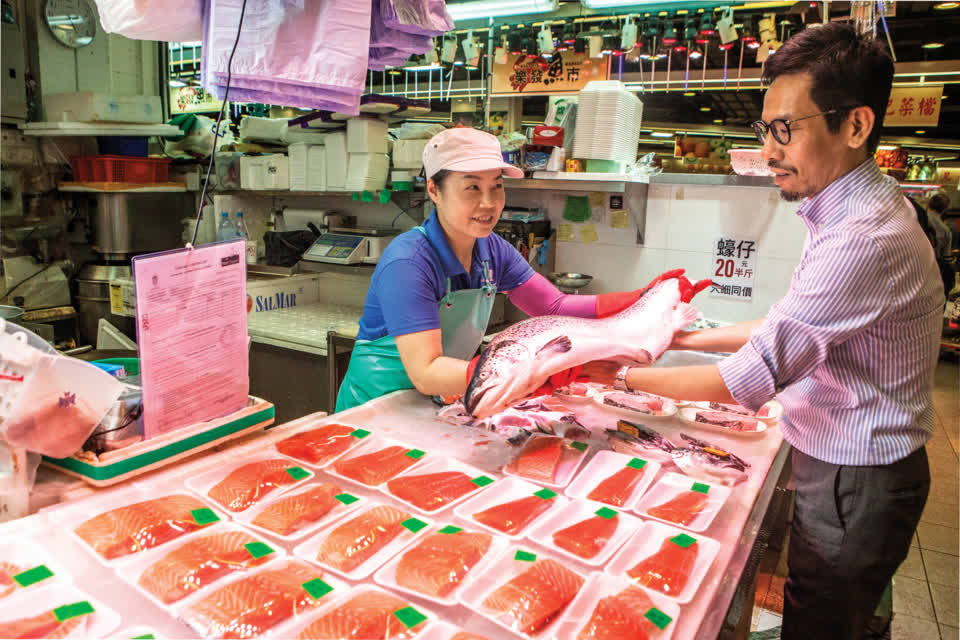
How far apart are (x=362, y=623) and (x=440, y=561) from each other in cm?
21

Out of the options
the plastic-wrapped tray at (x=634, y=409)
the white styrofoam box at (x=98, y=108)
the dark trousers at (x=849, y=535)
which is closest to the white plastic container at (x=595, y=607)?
the dark trousers at (x=849, y=535)

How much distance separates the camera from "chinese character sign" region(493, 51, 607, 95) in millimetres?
7323

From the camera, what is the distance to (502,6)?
3.34 metres

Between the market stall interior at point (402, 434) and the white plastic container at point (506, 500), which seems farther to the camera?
the white plastic container at point (506, 500)

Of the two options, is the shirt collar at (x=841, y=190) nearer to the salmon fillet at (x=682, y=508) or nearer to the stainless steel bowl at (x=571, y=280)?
the salmon fillet at (x=682, y=508)

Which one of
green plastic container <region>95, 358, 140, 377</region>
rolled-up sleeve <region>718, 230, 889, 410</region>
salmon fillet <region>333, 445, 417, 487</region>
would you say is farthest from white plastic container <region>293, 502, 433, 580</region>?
green plastic container <region>95, 358, 140, 377</region>

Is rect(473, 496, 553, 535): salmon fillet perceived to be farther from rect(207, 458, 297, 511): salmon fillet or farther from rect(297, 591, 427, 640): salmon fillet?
rect(207, 458, 297, 511): salmon fillet

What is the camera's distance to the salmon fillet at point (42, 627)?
1002mm

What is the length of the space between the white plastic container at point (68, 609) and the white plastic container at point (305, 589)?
0.11 m

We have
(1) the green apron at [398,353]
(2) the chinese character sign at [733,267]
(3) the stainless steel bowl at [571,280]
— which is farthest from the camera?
(3) the stainless steel bowl at [571,280]

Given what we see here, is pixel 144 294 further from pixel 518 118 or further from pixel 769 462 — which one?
pixel 518 118

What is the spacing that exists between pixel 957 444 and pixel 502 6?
519cm

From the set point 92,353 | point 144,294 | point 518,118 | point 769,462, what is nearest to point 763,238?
point 769,462

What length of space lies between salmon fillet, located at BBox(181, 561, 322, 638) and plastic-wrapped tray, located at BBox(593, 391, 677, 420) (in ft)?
4.19
